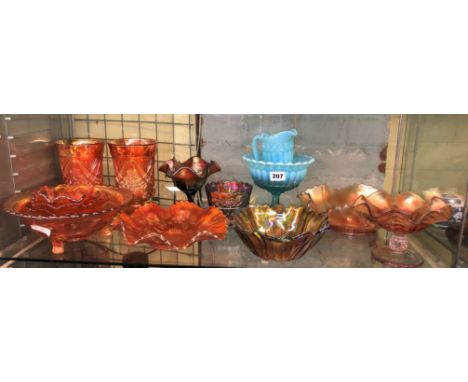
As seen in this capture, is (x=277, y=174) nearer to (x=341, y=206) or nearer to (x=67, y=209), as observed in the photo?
Answer: (x=341, y=206)

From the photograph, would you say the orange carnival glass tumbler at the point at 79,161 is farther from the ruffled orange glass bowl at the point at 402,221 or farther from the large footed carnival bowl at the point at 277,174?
the ruffled orange glass bowl at the point at 402,221

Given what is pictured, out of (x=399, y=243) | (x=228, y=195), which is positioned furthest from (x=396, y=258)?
(x=228, y=195)

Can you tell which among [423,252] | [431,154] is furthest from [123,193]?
[431,154]

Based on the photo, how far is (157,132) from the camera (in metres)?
1.44

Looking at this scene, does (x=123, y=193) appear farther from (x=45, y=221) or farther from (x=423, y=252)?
(x=423, y=252)

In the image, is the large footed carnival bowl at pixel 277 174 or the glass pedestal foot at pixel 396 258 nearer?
the glass pedestal foot at pixel 396 258

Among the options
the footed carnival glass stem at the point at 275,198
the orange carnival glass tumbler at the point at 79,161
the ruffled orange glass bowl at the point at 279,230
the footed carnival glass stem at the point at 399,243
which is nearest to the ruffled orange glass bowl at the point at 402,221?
the footed carnival glass stem at the point at 399,243

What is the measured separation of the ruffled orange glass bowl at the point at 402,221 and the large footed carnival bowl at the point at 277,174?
219 millimetres

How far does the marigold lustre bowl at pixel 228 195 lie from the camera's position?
1.32 m

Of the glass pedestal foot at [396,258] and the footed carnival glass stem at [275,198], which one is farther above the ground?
the footed carnival glass stem at [275,198]

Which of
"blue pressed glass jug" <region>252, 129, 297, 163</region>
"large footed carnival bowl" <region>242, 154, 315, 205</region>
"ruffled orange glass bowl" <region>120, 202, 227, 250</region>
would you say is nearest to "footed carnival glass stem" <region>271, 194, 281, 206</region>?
"large footed carnival bowl" <region>242, 154, 315, 205</region>

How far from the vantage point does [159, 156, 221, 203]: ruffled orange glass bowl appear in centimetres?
134

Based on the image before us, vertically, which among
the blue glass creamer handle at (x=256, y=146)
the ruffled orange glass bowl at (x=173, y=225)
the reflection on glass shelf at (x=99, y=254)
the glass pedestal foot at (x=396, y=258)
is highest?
the blue glass creamer handle at (x=256, y=146)
